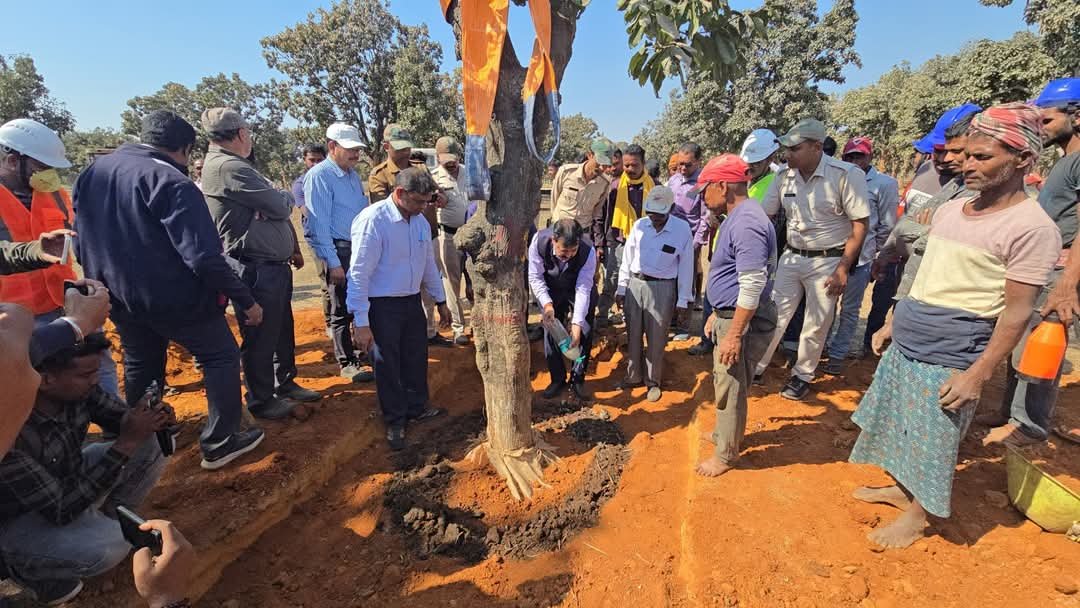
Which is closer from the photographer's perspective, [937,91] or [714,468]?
[714,468]

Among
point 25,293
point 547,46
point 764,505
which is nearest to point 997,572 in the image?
point 764,505

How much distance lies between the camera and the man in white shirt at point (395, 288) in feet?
10.3

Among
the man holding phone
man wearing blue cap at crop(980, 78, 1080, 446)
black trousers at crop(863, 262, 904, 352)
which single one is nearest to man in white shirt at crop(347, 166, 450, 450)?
the man holding phone

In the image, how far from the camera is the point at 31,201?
291 cm

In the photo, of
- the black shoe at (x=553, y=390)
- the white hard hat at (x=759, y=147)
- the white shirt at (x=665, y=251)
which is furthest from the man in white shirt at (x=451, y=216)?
the white hard hat at (x=759, y=147)

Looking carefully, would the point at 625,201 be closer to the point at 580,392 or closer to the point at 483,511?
the point at 580,392

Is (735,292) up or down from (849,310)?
up

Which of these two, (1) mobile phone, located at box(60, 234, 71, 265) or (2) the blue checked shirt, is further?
(2) the blue checked shirt

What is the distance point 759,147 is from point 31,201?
184 inches

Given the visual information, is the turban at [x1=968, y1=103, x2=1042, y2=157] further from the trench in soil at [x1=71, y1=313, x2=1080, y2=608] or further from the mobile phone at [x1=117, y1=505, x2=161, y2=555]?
the mobile phone at [x1=117, y1=505, x2=161, y2=555]

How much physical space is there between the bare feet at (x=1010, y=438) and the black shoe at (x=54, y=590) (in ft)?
16.5

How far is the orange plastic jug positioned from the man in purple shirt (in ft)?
8.35

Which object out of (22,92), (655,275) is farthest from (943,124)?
(22,92)

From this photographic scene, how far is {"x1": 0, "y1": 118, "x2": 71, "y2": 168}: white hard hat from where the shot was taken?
2.74m
